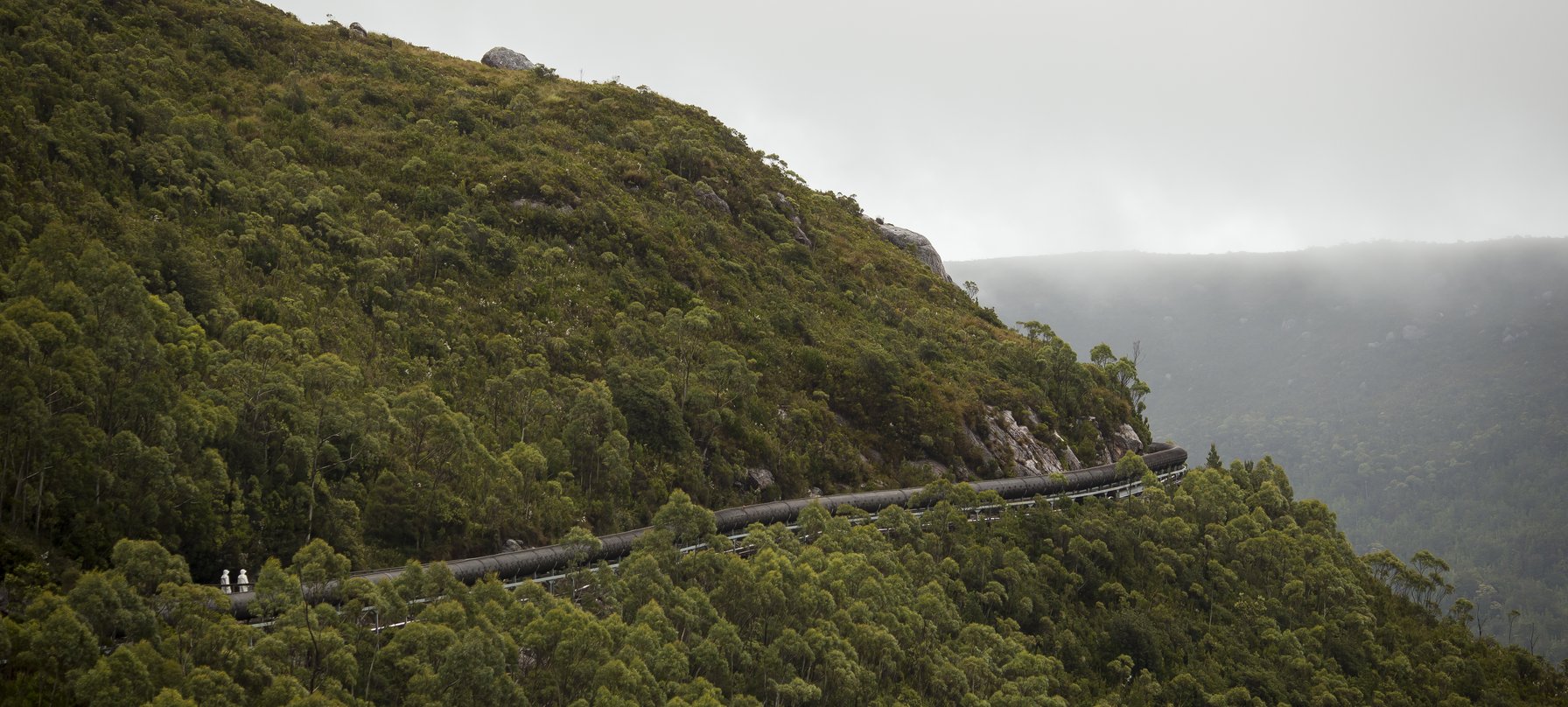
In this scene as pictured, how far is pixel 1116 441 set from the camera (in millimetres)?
83188

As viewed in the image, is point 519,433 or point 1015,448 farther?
point 1015,448

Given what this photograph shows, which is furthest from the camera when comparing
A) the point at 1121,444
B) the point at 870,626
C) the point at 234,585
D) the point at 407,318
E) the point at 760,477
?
the point at 1121,444

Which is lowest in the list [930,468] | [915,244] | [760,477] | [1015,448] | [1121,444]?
[1121,444]

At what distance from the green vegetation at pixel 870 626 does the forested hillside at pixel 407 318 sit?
540cm

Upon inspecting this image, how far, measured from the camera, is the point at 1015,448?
244ft

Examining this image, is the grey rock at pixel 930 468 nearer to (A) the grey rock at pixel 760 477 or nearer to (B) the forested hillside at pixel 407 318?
(B) the forested hillside at pixel 407 318

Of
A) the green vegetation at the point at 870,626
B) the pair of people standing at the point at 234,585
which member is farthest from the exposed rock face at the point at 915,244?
the pair of people standing at the point at 234,585

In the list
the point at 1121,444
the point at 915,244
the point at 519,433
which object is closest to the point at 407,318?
the point at 519,433

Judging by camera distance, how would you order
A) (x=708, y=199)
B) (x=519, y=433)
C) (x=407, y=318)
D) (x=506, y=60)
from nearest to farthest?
(x=519, y=433), (x=407, y=318), (x=708, y=199), (x=506, y=60)

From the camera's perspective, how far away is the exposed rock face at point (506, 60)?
350 feet

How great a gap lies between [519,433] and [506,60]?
2460 inches

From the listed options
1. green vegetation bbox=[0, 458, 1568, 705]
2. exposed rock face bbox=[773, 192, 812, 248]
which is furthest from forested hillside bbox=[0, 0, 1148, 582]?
green vegetation bbox=[0, 458, 1568, 705]

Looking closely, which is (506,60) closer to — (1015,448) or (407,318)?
(407,318)

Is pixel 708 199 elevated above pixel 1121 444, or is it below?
above
